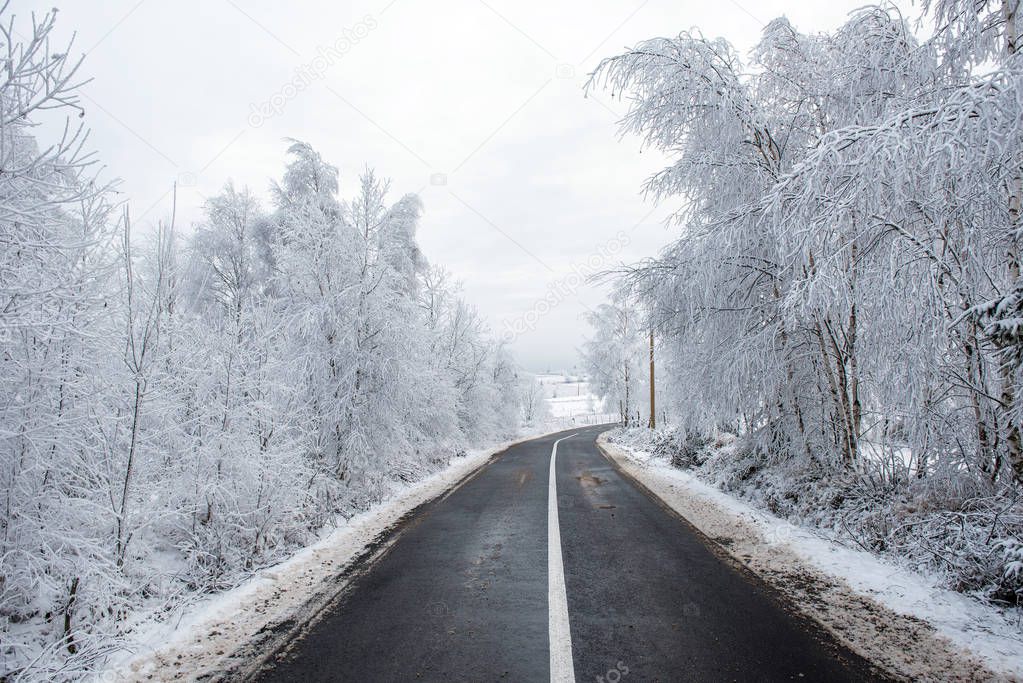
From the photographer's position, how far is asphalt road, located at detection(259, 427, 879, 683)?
3514 millimetres

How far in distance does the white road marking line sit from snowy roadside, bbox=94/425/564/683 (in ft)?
6.97

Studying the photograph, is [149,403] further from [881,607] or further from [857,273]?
[857,273]

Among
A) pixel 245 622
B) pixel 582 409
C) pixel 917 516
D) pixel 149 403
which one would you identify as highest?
pixel 149 403

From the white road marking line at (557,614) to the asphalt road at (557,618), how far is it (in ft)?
0.06

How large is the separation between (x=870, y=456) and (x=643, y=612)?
5.84 metres

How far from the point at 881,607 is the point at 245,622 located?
5.69 m

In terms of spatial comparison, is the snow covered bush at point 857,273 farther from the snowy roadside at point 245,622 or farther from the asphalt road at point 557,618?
the snowy roadside at point 245,622

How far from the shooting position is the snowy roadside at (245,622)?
3727 millimetres

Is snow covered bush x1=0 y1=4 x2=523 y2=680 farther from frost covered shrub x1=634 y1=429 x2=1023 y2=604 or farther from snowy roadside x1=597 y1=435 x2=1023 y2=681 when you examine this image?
frost covered shrub x1=634 y1=429 x2=1023 y2=604

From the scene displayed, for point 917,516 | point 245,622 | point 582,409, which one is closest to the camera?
point 245,622

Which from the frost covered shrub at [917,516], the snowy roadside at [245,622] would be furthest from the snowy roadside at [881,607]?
the snowy roadside at [245,622]

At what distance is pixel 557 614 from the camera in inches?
174

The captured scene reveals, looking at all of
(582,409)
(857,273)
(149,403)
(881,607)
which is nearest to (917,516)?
(881,607)

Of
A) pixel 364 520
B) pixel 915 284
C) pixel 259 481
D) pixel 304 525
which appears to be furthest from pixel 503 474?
pixel 915 284
